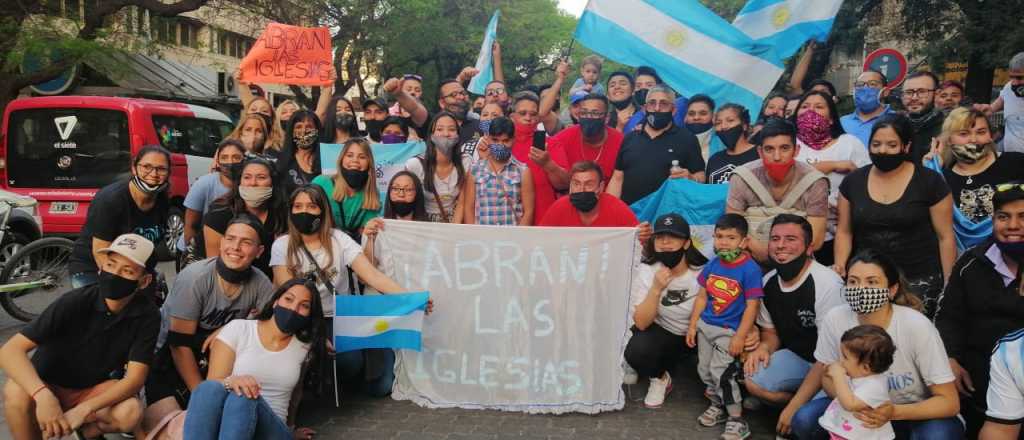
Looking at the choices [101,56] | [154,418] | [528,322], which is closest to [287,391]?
[154,418]

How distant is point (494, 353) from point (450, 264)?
0.67m

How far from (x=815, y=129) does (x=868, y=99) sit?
111 cm

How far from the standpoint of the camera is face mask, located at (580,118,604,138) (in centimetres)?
672

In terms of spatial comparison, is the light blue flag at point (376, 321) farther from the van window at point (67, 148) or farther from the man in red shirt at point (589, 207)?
the van window at point (67, 148)

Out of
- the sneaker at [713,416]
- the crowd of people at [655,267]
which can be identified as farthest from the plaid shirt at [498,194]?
the sneaker at [713,416]

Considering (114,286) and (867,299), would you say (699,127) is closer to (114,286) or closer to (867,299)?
(867,299)

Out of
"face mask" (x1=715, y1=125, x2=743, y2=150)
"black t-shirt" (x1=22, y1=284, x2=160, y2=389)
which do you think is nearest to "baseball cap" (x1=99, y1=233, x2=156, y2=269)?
"black t-shirt" (x1=22, y1=284, x2=160, y2=389)

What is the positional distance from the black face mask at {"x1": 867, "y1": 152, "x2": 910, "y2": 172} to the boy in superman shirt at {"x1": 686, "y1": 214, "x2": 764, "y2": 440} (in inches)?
34.7

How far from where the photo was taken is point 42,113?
11.7 meters

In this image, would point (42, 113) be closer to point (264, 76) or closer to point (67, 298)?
point (264, 76)

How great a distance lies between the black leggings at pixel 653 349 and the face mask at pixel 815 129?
187 centimetres

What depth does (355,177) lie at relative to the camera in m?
5.84

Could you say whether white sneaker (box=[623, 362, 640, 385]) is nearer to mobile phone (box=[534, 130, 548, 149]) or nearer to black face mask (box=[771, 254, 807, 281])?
black face mask (box=[771, 254, 807, 281])

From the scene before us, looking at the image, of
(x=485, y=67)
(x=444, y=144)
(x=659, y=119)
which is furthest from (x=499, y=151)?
(x=485, y=67)
